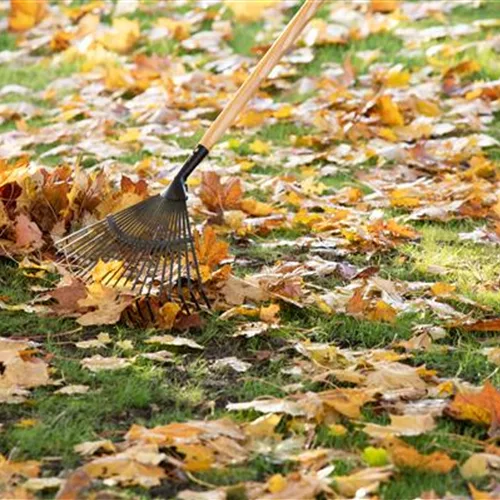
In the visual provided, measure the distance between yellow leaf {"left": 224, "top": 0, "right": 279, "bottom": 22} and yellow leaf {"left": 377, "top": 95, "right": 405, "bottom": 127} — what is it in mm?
1922

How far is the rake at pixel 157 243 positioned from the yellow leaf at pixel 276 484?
1.08 m

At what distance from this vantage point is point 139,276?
12.5 feet

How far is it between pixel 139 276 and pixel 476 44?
145 inches

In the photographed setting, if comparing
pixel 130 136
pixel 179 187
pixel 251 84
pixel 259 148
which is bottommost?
pixel 259 148

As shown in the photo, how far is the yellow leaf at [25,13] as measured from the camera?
26.1ft

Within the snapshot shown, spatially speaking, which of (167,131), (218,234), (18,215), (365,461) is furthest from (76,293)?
(167,131)

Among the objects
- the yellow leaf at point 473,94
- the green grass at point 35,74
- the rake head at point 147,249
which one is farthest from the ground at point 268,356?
the green grass at point 35,74

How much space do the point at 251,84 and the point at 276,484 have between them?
67.9 inches

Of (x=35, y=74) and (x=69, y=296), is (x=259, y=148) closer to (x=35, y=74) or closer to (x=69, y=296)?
(x=35, y=74)

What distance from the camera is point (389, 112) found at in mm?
6000

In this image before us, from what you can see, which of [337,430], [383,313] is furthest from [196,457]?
[383,313]

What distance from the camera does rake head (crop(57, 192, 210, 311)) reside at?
3861 mm

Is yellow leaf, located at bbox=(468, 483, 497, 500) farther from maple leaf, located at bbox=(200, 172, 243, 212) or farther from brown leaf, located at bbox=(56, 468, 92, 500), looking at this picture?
maple leaf, located at bbox=(200, 172, 243, 212)

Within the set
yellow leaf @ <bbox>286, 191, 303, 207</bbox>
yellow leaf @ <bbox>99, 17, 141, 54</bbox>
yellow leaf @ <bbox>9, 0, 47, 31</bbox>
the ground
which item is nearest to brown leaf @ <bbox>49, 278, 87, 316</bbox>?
the ground
